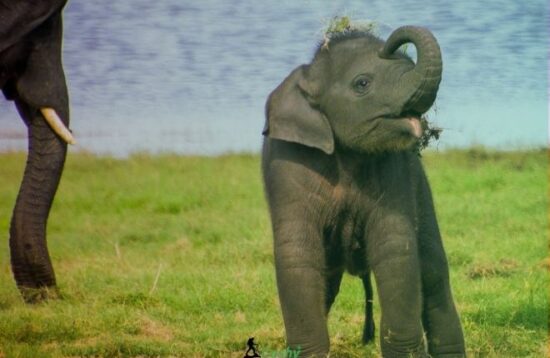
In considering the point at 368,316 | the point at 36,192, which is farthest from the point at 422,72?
the point at 36,192

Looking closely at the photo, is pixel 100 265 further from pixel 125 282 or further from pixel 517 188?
pixel 517 188

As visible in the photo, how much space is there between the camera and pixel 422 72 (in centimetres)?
507

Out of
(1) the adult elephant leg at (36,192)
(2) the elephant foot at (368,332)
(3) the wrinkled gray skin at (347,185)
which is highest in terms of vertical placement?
(3) the wrinkled gray skin at (347,185)

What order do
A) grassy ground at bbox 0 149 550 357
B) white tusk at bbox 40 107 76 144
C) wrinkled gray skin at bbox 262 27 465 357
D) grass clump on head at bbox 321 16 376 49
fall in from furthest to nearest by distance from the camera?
white tusk at bbox 40 107 76 144
grassy ground at bbox 0 149 550 357
grass clump on head at bbox 321 16 376 49
wrinkled gray skin at bbox 262 27 465 357

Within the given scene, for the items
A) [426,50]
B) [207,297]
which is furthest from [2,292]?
[426,50]

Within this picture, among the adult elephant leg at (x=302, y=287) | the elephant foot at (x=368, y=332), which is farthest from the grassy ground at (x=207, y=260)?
the adult elephant leg at (x=302, y=287)

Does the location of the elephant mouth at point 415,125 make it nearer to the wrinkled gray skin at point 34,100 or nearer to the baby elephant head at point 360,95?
the baby elephant head at point 360,95

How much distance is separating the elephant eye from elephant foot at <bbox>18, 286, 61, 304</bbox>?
233cm

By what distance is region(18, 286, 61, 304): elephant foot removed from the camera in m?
7.04

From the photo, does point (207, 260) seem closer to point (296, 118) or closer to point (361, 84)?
point (296, 118)

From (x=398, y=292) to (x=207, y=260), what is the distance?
2.99 m

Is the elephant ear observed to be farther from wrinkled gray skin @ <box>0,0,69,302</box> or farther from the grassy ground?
wrinkled gray skin @ <box>0,0,69,302</box>

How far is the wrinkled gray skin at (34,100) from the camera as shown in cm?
685

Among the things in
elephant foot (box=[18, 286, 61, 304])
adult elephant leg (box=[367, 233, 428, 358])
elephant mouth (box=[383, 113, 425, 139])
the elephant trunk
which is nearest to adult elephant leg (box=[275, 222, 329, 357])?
adult elephant leg (box=[367, 233, 428, 358])
